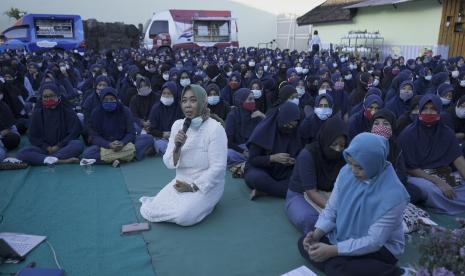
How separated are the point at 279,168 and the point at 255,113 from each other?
134 cm

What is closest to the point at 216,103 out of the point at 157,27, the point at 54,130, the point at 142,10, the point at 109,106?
the point at 109,106

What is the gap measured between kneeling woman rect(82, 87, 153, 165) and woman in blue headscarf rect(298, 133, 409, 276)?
305 centimetres

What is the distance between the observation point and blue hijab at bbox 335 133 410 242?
2127 millimetres

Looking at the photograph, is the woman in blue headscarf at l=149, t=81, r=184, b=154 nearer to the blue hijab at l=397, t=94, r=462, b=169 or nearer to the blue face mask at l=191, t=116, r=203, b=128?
the blue face mask at l=191, t=116, r=203, b=128

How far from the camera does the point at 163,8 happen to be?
23984 millimetres

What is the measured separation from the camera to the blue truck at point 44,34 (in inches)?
620

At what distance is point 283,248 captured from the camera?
300 cm

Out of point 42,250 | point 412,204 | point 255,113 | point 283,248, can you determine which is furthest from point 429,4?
point 42,250

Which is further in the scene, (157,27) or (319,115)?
(157,27)

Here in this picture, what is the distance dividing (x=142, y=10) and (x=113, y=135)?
20.3m

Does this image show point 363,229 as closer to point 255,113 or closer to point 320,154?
point 320,154

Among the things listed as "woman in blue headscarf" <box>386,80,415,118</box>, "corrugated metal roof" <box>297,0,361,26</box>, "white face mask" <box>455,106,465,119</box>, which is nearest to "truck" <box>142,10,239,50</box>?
"corrugated metal roof" <box>297,0,361,26</box>

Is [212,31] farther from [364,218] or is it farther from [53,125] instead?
[364,218]

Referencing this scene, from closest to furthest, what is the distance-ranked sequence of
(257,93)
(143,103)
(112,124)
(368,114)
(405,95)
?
(368,114)
(112,124)
(405,95)
(257,93)
(143,103)
